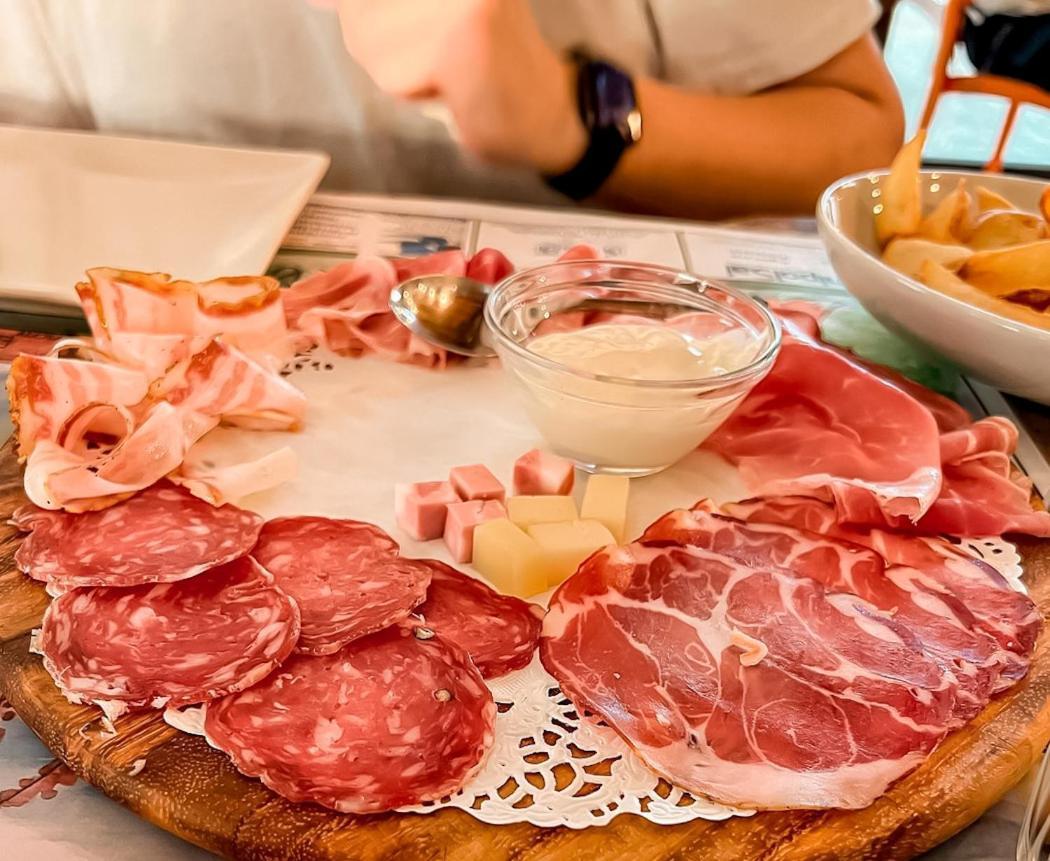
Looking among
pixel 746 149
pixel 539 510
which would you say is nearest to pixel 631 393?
pixel 539 510

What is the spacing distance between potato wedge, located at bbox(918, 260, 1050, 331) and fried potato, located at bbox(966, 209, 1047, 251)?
0.12 m

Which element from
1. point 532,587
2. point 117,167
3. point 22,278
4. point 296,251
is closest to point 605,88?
point 296,251

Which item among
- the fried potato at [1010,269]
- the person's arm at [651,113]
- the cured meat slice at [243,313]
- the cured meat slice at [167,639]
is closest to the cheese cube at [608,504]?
the cured meat slice at [167,639]

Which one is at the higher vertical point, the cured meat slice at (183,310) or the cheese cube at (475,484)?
the cured meat slice at (183,310)

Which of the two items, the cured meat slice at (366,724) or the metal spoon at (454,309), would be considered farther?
the metal spoon at (454,309)

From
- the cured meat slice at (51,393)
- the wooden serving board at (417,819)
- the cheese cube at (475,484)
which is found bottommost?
the wooden serving board at (417,819)

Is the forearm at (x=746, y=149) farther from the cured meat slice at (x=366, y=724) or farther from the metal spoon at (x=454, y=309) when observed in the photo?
the cured meat slice at (x=366, y=724)

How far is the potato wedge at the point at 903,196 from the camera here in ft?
3.42

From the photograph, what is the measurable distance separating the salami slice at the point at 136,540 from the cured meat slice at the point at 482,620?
155 millimetres

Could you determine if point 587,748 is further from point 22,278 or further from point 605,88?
point 605,88

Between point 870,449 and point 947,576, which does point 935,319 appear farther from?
point 947,576

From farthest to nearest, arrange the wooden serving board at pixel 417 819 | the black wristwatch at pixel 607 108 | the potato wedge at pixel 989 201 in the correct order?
the black wristwatch at pixel 607 108 < the potato wedge at pixel 989 201 < the wooden serving board at pixel 417 819

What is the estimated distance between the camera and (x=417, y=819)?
537 mm

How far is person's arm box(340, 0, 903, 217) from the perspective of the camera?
1.33m
